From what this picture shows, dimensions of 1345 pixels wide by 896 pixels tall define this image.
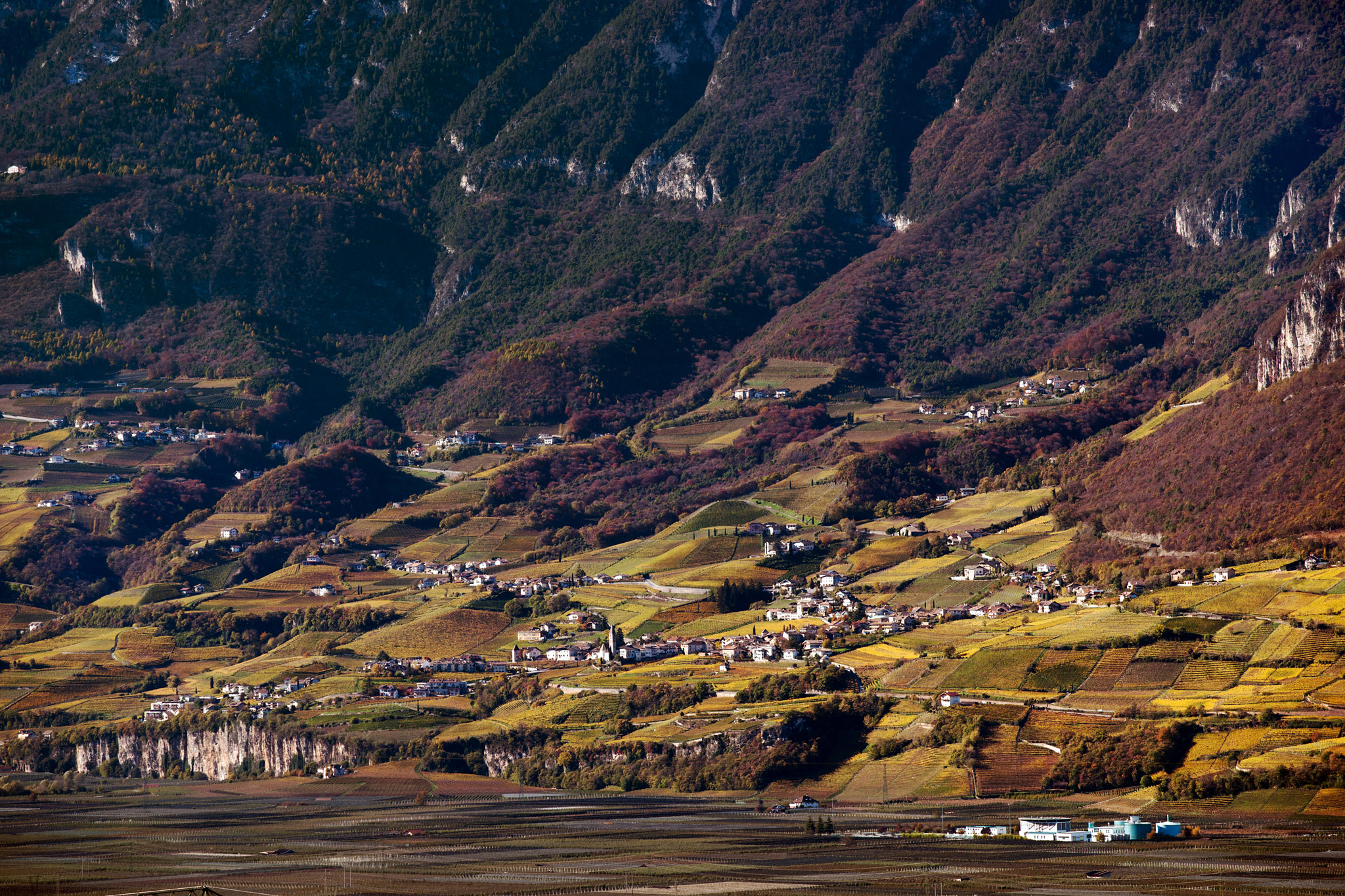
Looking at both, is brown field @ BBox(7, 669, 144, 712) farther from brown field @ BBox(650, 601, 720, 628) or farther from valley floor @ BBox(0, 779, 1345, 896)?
brown field @ BBox(650, 601, 720, 628)

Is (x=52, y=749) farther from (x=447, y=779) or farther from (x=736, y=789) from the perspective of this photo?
(x=736, y=789)

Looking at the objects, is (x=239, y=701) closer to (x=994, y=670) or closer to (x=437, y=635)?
(x=437, y=635)

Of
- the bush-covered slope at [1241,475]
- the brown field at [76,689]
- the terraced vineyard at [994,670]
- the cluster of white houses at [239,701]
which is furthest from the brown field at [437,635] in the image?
the bush-covered slope at [1241,475]

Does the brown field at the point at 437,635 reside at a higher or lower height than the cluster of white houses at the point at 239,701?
higher

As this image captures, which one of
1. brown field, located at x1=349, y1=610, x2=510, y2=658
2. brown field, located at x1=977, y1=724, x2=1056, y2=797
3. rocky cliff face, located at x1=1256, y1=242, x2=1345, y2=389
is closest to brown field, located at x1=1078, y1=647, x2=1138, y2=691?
brown field, located at x1=977, y1=724, x2=1056, y2=797

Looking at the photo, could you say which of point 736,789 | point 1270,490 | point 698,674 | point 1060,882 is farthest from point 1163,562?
point 1060,882

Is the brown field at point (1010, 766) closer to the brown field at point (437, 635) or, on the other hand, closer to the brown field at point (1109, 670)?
the brown field at point (1109, 670)
